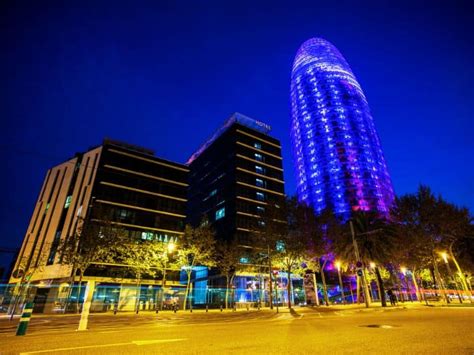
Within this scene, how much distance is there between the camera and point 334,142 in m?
111

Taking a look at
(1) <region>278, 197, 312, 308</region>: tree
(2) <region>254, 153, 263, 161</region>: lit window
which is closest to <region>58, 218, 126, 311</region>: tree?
(1) <region>278, 197, 312, 308</region>: tree

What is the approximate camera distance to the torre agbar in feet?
330

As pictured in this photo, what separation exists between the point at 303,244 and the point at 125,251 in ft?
84.2

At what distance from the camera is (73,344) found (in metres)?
7.13

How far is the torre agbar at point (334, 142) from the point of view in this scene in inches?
3962

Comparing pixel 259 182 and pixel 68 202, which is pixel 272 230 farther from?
pixel 68 202

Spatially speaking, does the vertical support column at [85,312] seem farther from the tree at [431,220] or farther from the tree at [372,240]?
the tree at [431,220]

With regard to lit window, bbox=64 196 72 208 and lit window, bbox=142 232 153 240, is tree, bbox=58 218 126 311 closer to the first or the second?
lit window, bbox=142 232 153 240

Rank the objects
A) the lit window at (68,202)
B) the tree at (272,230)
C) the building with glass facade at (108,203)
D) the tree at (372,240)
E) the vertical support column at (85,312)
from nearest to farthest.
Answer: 1. the vertical support column at (85,312)
2. the tree at (372,240)
3. the tree at (272,230)
4. the building with glass facade at (108,203)
5. the lit window at (68,202)

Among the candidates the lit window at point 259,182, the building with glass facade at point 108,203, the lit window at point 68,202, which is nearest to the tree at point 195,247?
the building with glass facade at point 108,203

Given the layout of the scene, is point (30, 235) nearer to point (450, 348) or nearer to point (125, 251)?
point (125, 251)

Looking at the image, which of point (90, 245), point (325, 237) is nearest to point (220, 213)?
point (325, 237)

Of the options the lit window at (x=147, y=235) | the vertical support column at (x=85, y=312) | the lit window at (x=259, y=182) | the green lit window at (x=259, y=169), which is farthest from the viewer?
the green lit window at (x=259, y=169)

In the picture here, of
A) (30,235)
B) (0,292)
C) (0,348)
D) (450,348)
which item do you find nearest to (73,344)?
(0,348)
